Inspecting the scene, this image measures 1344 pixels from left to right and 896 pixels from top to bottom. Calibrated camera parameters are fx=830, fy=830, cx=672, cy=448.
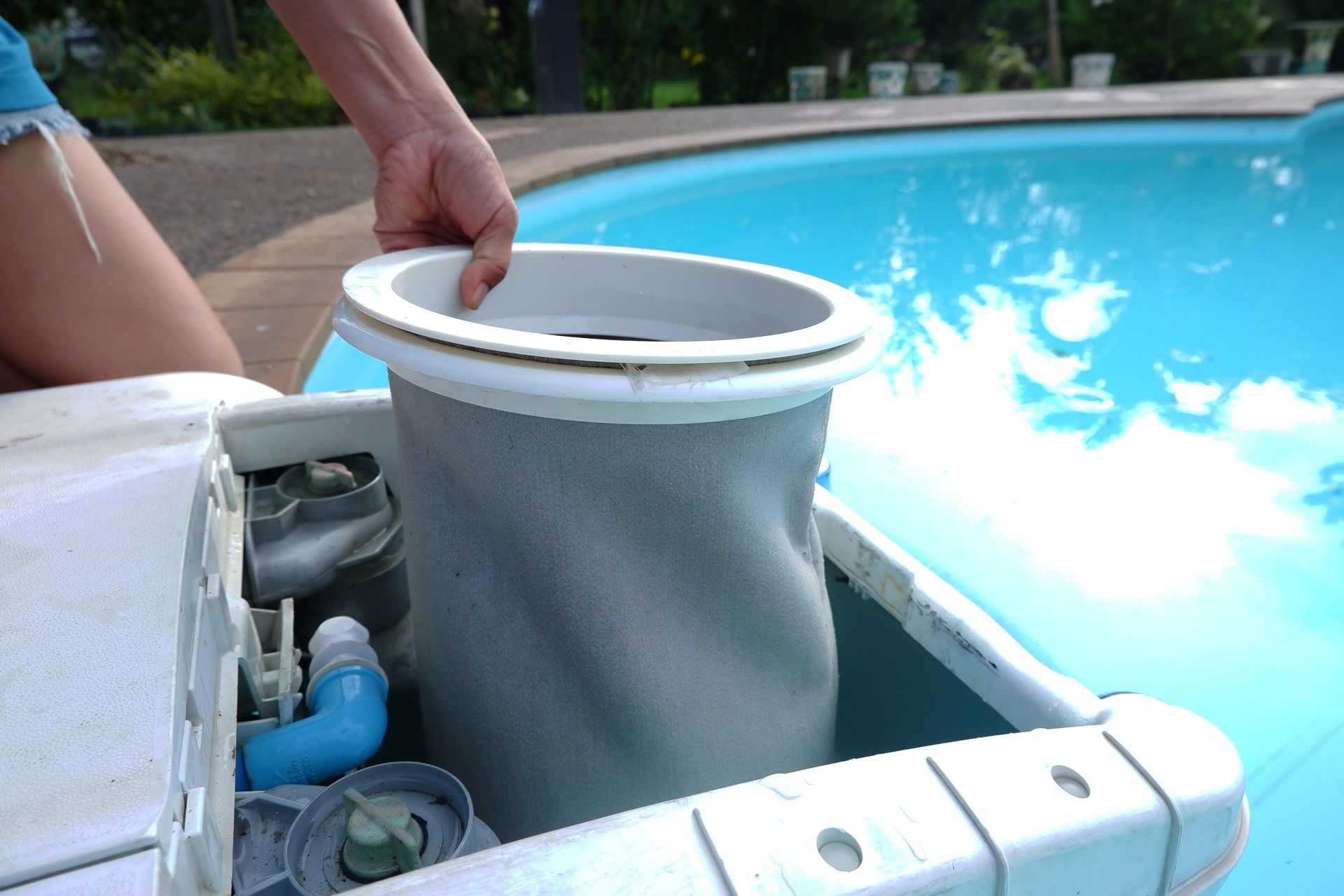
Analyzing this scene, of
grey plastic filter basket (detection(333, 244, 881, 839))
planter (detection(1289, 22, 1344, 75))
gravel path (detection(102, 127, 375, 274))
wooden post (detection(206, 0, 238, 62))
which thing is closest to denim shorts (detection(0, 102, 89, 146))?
grey plastic filter basket (detection(333, 244, 881, 839))

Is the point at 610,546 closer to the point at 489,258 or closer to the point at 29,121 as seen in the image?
the point at 489,258

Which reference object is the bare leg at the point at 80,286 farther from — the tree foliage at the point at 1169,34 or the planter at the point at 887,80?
the tree foliage at the point at 1169,34

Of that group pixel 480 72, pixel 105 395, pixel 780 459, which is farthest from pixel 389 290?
pixel 480 72

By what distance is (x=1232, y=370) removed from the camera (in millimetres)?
3379

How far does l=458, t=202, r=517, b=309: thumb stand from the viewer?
3.11 ft

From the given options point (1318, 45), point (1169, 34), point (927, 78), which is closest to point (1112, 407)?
point (927, 78)

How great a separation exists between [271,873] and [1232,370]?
3.81 meters

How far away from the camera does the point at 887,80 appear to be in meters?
13.9

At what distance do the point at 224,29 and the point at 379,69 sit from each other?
12.5 m

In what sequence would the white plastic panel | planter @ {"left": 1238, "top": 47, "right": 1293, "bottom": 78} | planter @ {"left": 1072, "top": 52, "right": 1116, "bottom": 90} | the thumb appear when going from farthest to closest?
planter @ {"left": 1238, "top": 47, "right": 1293, "bottom": 78} → planter @ {"left": 1072, "top": 52, "right": 1116, "bottom": 90} → the thumb → the white plastic panel

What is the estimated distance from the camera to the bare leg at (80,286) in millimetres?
1399

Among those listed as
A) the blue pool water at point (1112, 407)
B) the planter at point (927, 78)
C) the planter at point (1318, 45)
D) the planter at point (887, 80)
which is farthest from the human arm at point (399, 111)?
the planter at point (1318, 45)

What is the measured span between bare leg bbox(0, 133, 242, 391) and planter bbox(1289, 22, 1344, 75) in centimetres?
→ 2098

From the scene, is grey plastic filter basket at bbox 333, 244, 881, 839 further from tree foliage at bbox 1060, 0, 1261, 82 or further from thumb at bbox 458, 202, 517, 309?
tree foliage at bbox 1060, 0, 1261, 82
